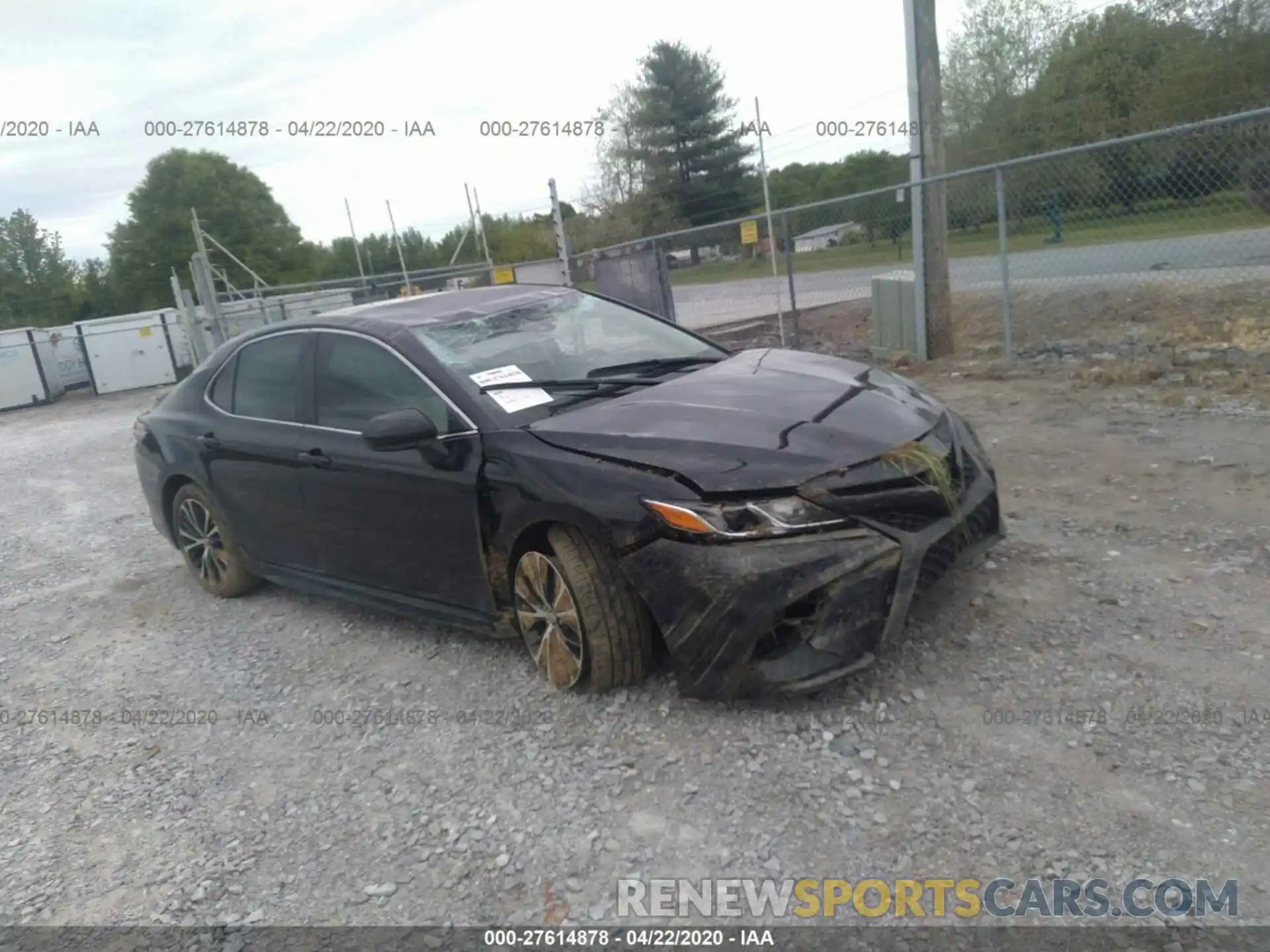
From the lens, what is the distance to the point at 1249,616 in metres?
3.52

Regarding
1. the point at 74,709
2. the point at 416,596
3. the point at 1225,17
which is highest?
the point at 1225,17

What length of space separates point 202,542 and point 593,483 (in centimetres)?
316

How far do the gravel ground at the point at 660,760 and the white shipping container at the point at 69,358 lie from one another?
2148 cm

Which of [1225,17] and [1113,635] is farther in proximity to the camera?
[1225,17]

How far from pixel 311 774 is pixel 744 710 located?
5.24ft

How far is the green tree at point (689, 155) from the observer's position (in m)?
37.3

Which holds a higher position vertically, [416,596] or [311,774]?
[416,596]

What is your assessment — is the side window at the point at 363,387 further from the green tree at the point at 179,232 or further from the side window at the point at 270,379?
the green tree at the point at 179,232

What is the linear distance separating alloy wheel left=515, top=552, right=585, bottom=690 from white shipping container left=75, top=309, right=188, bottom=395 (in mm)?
22510

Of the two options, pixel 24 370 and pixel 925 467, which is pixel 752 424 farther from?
pixel 24 370

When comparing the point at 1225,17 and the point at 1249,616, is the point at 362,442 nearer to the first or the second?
the point at 1249,616

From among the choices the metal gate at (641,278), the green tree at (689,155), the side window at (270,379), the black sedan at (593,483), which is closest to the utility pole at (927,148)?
the metal gate at (641,278)

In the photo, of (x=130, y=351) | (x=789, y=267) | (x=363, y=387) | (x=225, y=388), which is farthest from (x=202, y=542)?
(x=130, y=351)

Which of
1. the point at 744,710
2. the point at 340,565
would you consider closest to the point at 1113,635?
the point at 744,710
